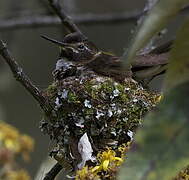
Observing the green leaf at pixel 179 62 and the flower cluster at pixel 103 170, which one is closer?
the green leaf at pixel 179 62

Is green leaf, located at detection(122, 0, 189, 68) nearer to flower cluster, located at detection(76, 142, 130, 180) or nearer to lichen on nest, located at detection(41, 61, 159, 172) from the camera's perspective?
flower cluster, located at detection(76, 142, 130, 180)

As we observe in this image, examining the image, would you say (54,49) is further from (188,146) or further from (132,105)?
(188,146)

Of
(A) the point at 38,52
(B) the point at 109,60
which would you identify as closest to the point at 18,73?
(B) the point at 109,60

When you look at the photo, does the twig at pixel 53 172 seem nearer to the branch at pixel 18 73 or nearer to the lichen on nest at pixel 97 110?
the lichen on nest at pixel 97 110

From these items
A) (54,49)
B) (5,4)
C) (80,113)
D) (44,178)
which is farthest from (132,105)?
(54,49)

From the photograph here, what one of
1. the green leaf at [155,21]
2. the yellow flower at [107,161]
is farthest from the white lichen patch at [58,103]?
the green leaf at [155,21]

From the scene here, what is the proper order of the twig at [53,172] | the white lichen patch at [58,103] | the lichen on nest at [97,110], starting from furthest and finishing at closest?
the white lichen patch at [58,103], the lichen on nest at [97,110], the twig at [53,172]

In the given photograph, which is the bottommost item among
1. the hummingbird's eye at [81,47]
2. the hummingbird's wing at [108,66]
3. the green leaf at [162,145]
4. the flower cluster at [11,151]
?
the green leaf at [162,145]

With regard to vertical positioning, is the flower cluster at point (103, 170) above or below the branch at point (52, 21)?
below
